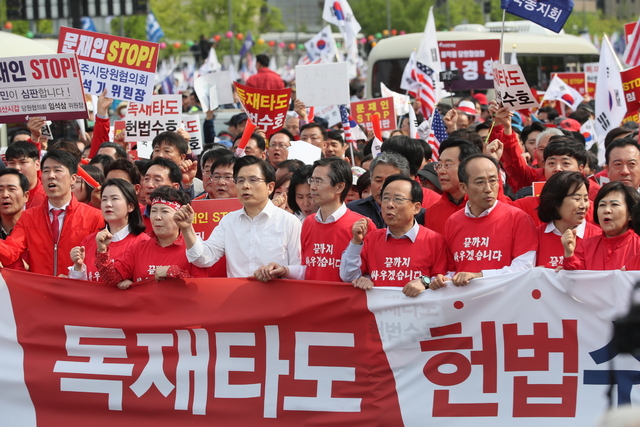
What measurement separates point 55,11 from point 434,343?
14.5 meters

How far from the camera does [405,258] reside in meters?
5.07

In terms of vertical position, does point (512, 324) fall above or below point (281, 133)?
below

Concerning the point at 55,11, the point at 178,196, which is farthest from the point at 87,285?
the point at 55,11

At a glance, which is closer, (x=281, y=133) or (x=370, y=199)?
(x=370, y=199)

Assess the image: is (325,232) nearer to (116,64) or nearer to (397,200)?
(397,200)

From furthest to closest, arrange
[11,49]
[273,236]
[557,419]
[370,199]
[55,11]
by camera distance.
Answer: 1. [55,11]
2. [11,49]
3. [370,199]
4. [273,236]
5. [557,419]

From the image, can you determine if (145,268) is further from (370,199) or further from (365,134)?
(365,134)

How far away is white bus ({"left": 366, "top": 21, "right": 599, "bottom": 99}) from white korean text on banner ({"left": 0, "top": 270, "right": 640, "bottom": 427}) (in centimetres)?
1668

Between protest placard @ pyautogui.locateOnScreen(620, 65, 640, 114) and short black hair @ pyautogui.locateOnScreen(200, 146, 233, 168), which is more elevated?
protest placard @ pyautogui.locateOnScreen(620, 65, 640, 114)

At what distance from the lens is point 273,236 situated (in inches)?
215

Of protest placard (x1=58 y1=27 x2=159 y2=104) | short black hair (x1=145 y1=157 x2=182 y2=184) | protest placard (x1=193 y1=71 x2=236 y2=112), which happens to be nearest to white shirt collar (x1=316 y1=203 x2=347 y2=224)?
short black hair (x1=145 y1=157 x2=182 y2=184)

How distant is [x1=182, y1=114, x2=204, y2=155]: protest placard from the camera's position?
10047mm

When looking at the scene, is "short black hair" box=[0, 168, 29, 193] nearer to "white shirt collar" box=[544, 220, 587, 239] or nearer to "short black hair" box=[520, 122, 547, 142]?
"white shirt collar" box=[544, 220, 587, 239]

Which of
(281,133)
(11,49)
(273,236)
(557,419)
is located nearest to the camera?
(557,419)
